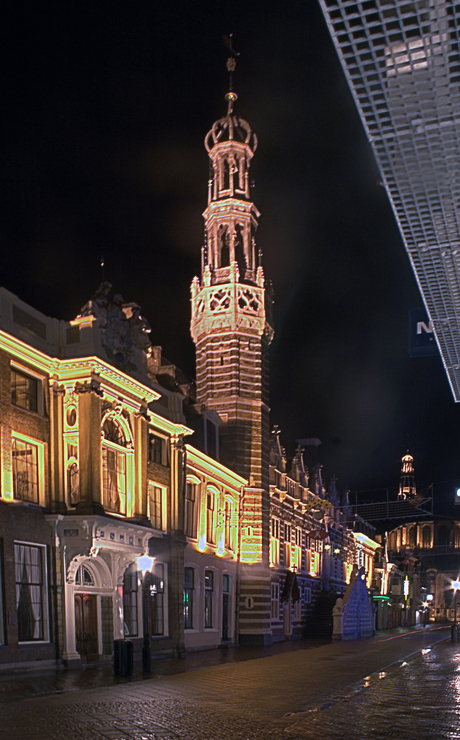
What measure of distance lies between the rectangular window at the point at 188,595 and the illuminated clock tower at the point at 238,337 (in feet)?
25.1

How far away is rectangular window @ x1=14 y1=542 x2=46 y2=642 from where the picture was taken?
2150cm

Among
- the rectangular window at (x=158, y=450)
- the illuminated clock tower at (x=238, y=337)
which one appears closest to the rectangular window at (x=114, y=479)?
the rectangular window at (x=158, y=450)

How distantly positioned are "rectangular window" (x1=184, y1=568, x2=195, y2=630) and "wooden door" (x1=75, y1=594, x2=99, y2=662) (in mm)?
8077

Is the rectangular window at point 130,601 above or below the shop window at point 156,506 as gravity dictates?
below

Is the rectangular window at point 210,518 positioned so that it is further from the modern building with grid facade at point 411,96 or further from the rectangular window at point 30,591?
the modern building with grid facade at point 411,96

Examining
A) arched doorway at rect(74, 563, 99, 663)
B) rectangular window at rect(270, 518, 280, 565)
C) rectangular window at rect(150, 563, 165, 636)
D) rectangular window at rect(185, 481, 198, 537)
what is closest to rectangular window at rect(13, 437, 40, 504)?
arched doorway at rect(74, 563, 99, 663)

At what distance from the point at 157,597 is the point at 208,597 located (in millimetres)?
6548

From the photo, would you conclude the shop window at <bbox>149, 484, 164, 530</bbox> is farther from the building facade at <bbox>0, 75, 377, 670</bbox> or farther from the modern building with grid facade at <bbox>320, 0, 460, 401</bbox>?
the modern building with grid facade at <bbox>320, 0, 460, 401</bbox>

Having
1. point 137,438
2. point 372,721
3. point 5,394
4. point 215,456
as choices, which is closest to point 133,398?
point 137,438

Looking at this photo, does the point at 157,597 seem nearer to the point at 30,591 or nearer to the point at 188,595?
the point at 188,595

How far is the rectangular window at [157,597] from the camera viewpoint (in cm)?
2961

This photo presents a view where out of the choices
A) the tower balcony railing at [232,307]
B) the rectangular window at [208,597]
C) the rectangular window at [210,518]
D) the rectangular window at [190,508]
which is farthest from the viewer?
the tower balcony railing at [232,307]

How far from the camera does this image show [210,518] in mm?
37156

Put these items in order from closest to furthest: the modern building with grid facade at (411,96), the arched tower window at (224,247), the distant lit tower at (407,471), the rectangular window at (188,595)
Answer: the modern building with grid facade at (411,96), the rectangular window at (188,595), the arched tower window at (224,247), the distant lit tower at (407,471)
